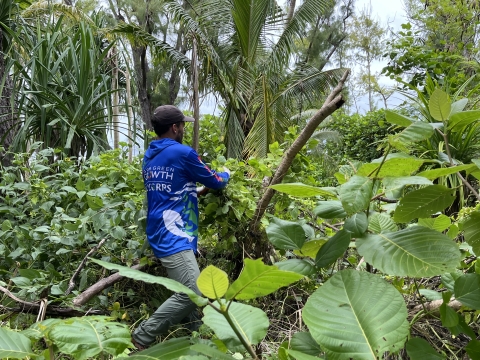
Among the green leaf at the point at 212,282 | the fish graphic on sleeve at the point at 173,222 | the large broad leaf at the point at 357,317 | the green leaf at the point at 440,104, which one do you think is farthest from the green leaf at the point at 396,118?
the fish graphic on sleeve at the point at 173,222

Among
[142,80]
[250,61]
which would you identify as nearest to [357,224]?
[250,61]

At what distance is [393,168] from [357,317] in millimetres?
200

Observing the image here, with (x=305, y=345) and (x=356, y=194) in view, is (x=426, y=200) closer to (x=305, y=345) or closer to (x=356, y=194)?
(x=356, y=194)

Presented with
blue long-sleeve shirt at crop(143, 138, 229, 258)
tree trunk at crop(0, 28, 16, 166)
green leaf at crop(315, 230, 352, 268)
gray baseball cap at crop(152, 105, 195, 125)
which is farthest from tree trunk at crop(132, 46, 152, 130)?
green leaf at crop(315, 230, 352, 268)

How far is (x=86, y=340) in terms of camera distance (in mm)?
425

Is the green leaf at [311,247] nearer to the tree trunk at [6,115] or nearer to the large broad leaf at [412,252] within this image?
the large broad leaf at [412,252]

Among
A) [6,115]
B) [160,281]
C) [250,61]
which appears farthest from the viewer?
[250,61]

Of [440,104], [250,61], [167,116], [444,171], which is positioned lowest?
[444,171]

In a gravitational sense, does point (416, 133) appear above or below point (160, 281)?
above

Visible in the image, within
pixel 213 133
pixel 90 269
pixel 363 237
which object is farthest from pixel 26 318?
pixel 363 237

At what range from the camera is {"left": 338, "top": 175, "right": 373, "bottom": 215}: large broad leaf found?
477 mm

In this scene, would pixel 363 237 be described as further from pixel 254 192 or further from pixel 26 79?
pixel 26 79

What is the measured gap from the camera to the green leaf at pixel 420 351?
46 centimetres

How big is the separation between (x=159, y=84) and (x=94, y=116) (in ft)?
43.0
